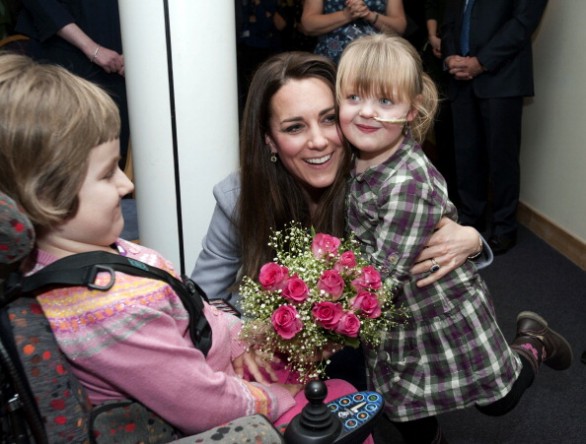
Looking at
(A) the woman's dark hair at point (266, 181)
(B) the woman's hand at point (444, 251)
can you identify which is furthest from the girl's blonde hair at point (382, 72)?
(B) the woman's hand at point (444, 251)

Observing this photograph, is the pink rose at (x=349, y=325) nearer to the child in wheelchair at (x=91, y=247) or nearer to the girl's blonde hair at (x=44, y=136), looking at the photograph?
the child in wheelchair at (x=91, y=247)

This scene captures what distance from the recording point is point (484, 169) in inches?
183

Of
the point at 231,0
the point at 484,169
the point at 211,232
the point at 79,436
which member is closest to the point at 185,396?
the point at 79,436

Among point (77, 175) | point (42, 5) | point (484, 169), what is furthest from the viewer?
point (484, 169)

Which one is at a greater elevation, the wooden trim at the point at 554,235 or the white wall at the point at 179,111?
the white wall at the point at 179,111

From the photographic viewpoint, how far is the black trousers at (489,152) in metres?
4.24

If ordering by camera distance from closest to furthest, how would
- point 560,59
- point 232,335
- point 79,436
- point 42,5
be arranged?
point 79,436, point 232,335, point 42,5, point 560,59

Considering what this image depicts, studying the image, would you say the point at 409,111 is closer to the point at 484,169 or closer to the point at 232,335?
the point at 232,335

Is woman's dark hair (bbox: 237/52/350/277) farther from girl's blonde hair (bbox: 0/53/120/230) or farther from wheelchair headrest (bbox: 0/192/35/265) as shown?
wheelchair headrest (bbox: 0/192/35/265)

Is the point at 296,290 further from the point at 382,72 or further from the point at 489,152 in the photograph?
the point at 489,152

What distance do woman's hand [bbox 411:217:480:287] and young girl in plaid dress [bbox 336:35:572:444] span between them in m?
0.02

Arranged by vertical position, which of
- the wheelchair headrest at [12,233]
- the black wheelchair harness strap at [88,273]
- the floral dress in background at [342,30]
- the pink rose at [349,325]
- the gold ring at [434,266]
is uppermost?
the floral dress in background at [342,30]

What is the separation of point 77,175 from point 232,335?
0.68 metres

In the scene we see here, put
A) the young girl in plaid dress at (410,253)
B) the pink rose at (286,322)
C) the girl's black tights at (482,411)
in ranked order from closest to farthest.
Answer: the pink rose at (286,322) < the young girl in plaid dress at (410,253) < the girl's black tights at (482,411)
